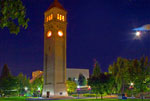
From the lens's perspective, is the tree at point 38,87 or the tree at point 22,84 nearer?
the tree at point 38,87

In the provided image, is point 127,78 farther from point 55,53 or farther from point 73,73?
point 73,73

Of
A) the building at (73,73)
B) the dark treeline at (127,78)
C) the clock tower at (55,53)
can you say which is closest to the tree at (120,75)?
the dark treeline at (127,78)

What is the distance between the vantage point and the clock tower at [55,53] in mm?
65875

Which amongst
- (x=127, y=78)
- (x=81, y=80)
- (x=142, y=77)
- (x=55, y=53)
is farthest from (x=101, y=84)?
(x=81, y=80)

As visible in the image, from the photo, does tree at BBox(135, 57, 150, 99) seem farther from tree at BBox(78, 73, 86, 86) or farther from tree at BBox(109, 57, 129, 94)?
tree at BBox(78, 73, 86, 86)

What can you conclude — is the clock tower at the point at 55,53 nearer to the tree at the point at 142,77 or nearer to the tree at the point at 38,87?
the tree at the point at 38,87

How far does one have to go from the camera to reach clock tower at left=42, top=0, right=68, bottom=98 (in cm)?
6588

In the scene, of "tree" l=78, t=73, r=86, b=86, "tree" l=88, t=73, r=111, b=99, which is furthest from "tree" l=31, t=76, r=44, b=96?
"tree" l=78, t=73, r=86, b=86

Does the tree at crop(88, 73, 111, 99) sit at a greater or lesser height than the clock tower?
lesser

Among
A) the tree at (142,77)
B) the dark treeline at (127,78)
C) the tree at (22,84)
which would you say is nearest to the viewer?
the tree at (142,77)

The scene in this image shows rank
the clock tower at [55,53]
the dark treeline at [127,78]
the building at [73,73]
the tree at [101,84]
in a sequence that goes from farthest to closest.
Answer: the building at [73,73] < the clock tower at [55,53] < the tree at [101,84] < the dark treeline at [127,78]

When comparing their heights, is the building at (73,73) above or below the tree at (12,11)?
above

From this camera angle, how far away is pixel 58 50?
6850 cm

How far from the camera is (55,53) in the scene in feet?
222
